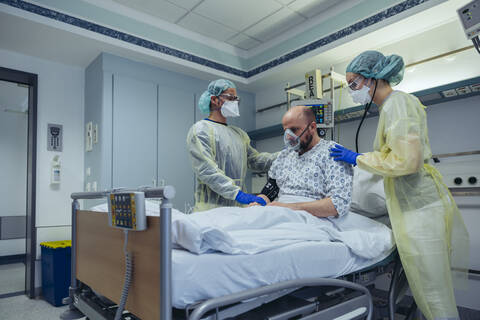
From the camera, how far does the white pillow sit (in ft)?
6.63

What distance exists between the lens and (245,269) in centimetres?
116

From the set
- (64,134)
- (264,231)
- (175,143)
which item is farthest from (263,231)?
(64,134)

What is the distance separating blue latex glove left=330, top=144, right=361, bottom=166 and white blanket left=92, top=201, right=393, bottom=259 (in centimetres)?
32

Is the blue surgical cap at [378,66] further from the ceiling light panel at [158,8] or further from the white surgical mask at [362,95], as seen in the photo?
the ceiling light panel at [158,8]

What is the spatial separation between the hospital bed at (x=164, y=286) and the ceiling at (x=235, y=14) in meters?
2.37

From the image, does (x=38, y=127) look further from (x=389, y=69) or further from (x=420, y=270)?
(x=420, y=270)

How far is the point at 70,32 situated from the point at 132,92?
2.62 feet

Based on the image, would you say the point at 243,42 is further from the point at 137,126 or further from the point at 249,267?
the point at 249,267

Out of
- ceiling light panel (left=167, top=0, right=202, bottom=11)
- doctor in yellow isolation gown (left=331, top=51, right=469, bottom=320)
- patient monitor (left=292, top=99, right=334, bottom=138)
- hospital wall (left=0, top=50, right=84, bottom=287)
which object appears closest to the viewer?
doctor in yellow isolation gown (left=331, top=51, right=469, bottom=320)

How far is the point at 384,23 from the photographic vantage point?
2996 mm

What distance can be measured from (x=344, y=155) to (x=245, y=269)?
3.27ft

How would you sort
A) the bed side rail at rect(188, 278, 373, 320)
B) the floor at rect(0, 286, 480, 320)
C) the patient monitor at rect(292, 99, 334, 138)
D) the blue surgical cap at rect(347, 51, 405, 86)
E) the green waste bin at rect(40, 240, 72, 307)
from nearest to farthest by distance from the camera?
the bed side rail at rect(188, 278, 373, 320) < the blue surgical cap at rect(347, 51, 405, 86) < the patient monitor at rect(292, 99, 334, 138) < the floor at rect(0, 286, 480, 320) < the green waste bin at rect(40, 240, 72, 307)

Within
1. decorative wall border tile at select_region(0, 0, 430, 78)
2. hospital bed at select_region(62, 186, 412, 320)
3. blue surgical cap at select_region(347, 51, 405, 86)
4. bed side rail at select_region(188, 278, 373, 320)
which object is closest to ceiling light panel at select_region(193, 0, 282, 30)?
decorative wall border tile at select_region(0, 0, 430, 78)

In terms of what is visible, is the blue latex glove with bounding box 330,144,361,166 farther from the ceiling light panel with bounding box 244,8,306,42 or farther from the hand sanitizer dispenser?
the hand sanitizer dispenser
